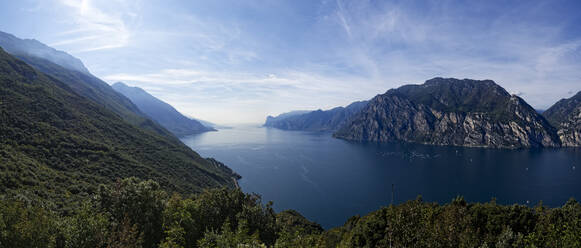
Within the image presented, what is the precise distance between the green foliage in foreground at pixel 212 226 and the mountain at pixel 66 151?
3059 cm

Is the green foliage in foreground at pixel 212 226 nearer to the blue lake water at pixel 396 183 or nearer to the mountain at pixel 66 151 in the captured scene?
the mountain at pixel 66 151

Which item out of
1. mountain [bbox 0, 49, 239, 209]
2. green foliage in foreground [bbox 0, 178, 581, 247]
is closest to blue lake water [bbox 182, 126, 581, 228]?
mountain [bbox 0, 49, 239, 209]

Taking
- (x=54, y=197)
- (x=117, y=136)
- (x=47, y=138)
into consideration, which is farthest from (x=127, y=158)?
(x=54, y=197)

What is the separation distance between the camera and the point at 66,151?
87.1 metres

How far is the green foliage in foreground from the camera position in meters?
20.2

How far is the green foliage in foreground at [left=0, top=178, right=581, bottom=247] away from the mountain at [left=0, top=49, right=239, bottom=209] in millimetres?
30594

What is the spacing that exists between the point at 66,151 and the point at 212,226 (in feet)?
279

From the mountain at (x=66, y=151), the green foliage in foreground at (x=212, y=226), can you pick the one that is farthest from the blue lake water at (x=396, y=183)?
the green foliage in foreground at (x=212, y=226)

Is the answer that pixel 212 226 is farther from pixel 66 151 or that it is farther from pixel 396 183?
pixel 396 183

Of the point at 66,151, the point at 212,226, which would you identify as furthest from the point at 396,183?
the point at 66,151

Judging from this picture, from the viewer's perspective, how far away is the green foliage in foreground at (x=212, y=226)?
66.2 feet

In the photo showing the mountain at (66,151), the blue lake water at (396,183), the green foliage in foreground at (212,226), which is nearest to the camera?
the green foliage in foreground at (212,226)

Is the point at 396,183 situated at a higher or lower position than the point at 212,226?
lower

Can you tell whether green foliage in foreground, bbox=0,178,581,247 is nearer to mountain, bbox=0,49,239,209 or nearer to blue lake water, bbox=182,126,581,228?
mountain, bbox=0,49,239,209
